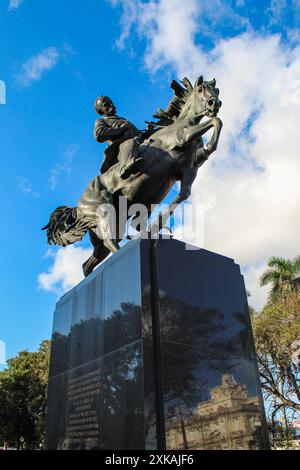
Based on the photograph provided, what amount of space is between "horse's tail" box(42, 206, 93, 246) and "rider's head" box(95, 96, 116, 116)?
187cm

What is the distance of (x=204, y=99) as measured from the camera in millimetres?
6461

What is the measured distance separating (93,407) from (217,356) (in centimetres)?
152

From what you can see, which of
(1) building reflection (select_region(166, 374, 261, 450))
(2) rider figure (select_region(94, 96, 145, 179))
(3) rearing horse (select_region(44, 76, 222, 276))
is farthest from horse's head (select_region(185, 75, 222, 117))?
(1) building reflection (select_region(166, 374, 261, 450))

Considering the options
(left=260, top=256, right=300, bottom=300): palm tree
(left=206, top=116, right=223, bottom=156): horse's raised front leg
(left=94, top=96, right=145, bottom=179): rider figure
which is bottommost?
(left=206, top=116, right=223, bottom=156): horse's raised front leg

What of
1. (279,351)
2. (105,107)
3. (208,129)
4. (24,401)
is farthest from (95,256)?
(24,401)

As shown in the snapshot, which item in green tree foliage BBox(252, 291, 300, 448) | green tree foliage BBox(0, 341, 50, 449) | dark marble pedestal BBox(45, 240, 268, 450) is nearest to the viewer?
dark marble pedestal BBox(45, 240, 268, 450)

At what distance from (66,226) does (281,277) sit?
23.4 meters

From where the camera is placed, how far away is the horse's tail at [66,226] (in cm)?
710

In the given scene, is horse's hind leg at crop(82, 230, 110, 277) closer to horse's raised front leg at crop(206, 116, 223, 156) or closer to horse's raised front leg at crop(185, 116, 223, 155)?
horse's raised front leg at crop(185, 116, 223, 155)

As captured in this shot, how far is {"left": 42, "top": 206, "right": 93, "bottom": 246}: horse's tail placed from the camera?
7.10 m

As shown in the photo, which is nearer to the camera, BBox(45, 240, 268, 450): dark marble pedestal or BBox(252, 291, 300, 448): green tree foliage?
BBox(45, 240, 268, 450): dark marble pedestal

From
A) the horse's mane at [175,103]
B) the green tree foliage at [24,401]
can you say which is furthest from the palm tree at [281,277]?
the horse's mane at [175,103]
